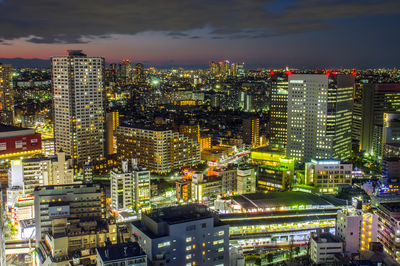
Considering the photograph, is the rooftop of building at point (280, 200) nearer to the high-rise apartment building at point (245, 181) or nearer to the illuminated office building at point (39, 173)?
the high-rise apartment building at point (245, 181)

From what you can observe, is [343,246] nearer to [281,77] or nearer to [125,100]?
[281,77]

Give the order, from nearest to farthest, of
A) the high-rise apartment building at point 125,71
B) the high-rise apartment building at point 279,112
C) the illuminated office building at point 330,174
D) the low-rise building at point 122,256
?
the low-rise building at point 122,256
the illuminated office building at point 330,174
the high-rise apartment building at point 279,112
the high-rise apartment building at point 125,71

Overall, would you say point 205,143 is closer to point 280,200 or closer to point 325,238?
point 280,200

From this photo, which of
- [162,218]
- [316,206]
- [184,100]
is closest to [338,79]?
[316,206]

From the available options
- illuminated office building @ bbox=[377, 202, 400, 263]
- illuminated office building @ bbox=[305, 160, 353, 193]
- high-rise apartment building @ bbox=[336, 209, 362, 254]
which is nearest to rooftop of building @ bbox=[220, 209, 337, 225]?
illuminated office building @ bbox=[377, 202, 400, 263]

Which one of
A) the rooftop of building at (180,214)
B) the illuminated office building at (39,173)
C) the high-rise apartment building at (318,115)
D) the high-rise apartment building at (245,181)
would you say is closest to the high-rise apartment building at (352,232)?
the rooftop of building at (180,214)

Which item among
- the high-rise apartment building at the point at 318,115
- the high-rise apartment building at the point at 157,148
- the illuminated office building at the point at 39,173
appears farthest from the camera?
the high-rise apartment building at the point at 157,148

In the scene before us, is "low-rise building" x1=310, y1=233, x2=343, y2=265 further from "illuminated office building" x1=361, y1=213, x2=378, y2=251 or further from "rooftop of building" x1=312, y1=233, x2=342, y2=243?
"illuminated office building" x1=361, y1=213, x2=378, y2=251
